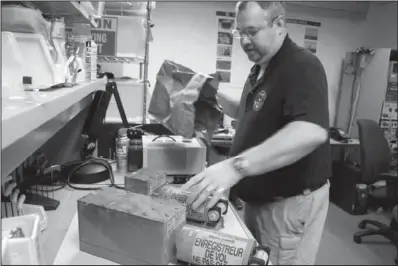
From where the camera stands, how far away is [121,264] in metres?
0.60

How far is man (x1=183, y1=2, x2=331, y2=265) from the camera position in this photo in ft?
3.03

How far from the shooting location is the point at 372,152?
262 centimetres

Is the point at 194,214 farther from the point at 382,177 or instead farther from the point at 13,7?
the point at 382,177

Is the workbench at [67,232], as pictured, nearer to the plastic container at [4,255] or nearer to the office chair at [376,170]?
the plastic container at [4,255]

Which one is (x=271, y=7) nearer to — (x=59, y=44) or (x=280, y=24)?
(x=280, y=24)

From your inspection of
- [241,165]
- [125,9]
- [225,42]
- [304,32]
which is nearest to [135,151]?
[241,165]

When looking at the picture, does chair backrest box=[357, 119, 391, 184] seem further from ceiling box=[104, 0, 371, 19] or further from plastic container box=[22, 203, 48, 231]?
plastic container box=[22, 203, 48, 231]

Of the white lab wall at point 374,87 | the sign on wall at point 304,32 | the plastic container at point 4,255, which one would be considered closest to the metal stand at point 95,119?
the plastic container at point 4,255

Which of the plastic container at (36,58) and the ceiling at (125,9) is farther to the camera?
the ceiling at (125,9)

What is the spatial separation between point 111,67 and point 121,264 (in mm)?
2400

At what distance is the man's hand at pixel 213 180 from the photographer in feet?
2.68

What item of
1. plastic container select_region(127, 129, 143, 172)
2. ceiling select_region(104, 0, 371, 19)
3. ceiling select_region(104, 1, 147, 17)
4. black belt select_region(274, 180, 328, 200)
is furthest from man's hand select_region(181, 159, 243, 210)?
ceiling select_region(104, 0, 371, 19)

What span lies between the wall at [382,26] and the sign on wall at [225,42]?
1.76 metres

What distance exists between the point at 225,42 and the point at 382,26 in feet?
6.56
